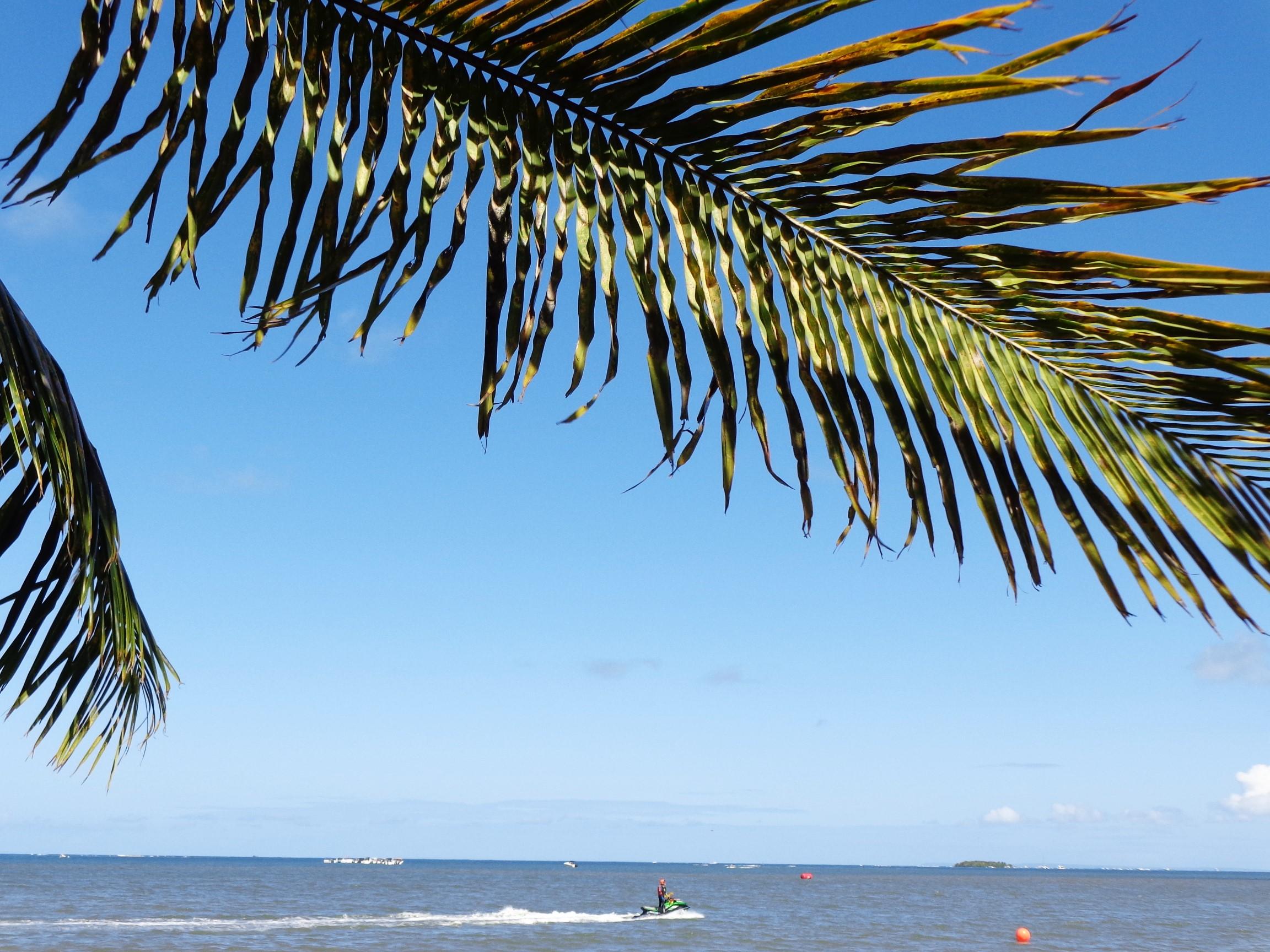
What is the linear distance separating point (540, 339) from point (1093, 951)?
4378 cm

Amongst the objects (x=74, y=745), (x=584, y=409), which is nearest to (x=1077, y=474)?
(x=584, y=409)

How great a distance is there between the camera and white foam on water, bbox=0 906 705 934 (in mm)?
41719

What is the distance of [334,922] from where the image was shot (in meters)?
46.1

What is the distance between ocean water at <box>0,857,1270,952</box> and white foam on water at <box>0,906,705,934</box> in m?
0.17

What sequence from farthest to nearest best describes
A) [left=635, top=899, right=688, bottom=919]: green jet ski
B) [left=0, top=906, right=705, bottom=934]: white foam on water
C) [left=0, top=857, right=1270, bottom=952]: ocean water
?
[left=635, top=899, right=688, bottom=919]: green jet ski
[left=0, top=906, right=705, bottom=934]: white foam on water
[left=0, top=857, right=1270, bottom=952]: ocean water

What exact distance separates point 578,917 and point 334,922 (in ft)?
39.0

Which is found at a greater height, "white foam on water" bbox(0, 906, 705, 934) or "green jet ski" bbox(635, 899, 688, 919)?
"green jet ski" bbox(635, 899, 688, 919)

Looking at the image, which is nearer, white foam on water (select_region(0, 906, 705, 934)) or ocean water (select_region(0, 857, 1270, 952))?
ocean water (select_region(0, 857, 1270, 952))

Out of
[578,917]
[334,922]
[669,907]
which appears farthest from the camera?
[578,917]

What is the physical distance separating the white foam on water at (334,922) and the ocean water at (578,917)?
17 centimetres

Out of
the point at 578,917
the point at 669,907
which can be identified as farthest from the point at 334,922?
the point at 669,907

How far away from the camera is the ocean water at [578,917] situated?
3847cm

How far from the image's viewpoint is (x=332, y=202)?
48.3 inches

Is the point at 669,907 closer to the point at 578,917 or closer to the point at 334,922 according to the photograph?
the point at 578,917
